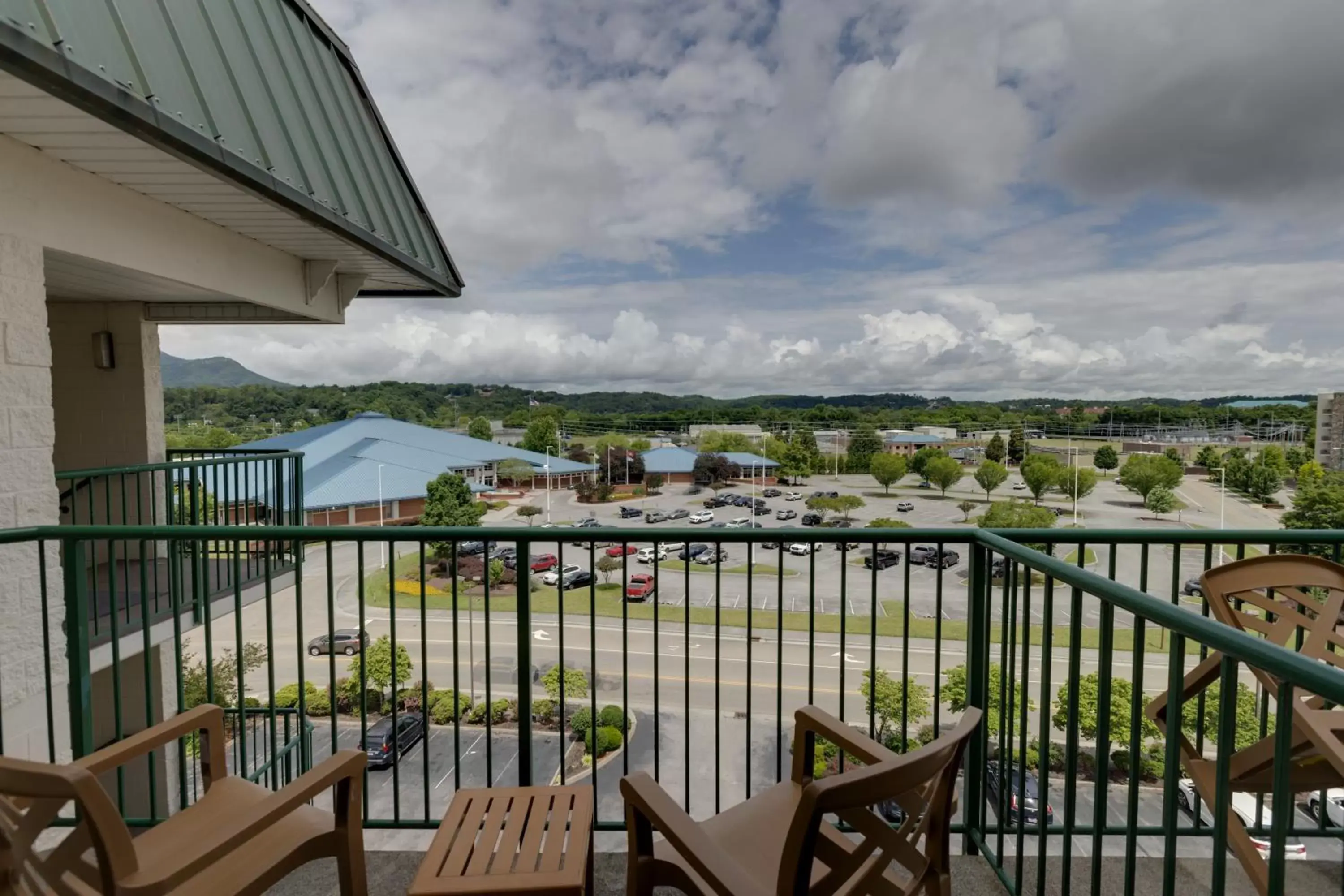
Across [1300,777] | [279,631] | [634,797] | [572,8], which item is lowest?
[279,631]

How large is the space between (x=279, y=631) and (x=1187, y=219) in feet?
304

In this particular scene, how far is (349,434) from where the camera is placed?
106ft

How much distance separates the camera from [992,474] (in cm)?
3869

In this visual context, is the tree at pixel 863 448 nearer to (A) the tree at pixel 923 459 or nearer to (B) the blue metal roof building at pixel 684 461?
(A) the tree at pixel 923 459

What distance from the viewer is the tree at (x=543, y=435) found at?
131 ft

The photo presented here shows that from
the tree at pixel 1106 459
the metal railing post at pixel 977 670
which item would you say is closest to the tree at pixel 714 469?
the tree at pixel 1106 459

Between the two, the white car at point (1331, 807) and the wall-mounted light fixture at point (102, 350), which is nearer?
the white car at point (1331, 807)

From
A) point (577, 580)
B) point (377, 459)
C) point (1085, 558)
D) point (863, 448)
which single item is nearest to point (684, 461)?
point (863, 448)

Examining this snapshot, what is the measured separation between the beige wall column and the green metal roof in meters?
1.16

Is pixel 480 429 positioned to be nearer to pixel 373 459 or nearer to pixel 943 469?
pixel 373 459

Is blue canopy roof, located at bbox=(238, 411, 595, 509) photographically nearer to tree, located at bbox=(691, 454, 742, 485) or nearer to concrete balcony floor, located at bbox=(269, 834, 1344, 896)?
tree, located at bbox=(691, 454, 742, 485)

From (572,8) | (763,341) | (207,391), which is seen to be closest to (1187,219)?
(763,341)

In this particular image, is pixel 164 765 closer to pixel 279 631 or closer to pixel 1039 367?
pixel 279 631

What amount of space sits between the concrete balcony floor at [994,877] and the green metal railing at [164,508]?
347cm
